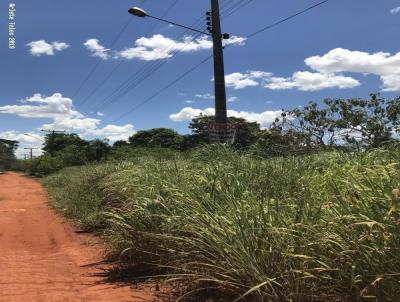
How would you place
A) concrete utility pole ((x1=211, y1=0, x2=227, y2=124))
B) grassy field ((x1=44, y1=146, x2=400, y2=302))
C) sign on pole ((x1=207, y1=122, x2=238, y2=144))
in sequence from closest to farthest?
grassy field ((x1=44, y1=146, x2=400, y2=302))
sign on pole ((x1=207, y1=122, x2=238, y2=144))
concrete utility pole ((x1=211, y1=0, x2=227, y2=124))

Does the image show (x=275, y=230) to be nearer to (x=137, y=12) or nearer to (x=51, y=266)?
(x=51, y=266)

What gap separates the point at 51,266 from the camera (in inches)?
332

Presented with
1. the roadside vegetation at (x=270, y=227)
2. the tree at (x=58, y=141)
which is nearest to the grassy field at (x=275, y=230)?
the roadside vegetation at (x=270, y=227)

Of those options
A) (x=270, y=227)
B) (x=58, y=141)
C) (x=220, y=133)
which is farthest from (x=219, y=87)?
(x=58, y=141)

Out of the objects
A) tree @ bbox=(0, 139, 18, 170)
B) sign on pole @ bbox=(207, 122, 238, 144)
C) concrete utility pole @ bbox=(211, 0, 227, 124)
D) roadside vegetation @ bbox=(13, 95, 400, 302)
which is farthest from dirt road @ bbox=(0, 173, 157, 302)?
tree @ bbox=(0, 139, 18, 170)

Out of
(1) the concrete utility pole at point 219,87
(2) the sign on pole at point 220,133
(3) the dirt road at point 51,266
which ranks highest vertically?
(1) the concrete utility pole at point 219,87

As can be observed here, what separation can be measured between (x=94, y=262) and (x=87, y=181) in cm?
894

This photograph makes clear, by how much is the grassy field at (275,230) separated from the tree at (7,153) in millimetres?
88211

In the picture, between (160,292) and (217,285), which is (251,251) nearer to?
(217,285)

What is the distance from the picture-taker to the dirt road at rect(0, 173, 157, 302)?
6.36 meters

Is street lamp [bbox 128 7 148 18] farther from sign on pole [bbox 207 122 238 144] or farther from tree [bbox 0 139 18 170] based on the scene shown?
tree [bbox 0 139 18 170]

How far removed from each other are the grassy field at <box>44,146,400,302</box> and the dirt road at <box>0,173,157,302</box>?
65 cm

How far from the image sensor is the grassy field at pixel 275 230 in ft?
13.5

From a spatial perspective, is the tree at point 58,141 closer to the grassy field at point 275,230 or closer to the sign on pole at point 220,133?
the sign on pole at point 220,133
